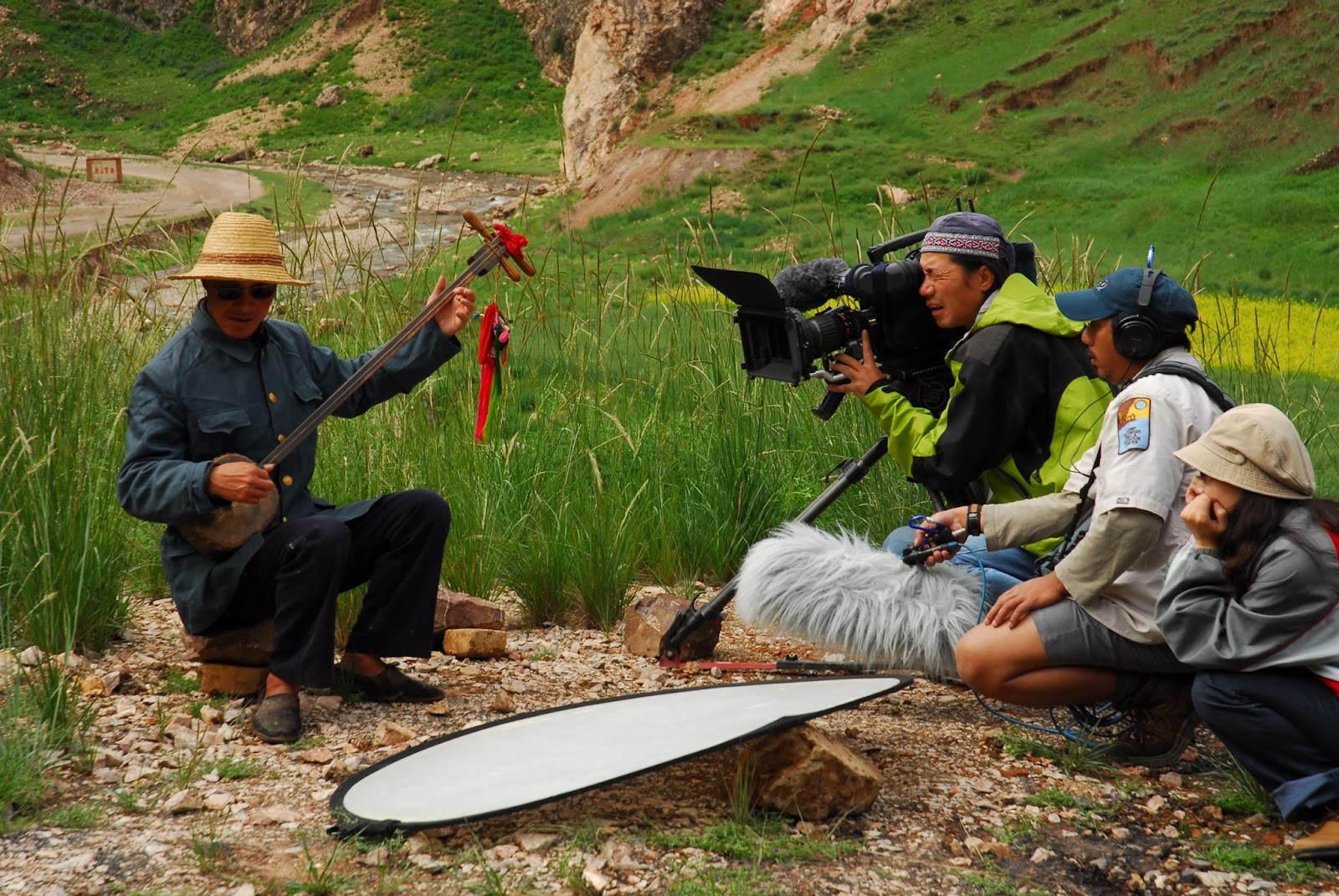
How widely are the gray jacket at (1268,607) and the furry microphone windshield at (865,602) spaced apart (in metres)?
0.73

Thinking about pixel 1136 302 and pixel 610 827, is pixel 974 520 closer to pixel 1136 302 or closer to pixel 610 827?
pixel 1136 302

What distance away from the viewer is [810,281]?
384 cm

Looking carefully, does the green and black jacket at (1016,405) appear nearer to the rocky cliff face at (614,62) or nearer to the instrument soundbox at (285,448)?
the instrument soundbox at (285,448)

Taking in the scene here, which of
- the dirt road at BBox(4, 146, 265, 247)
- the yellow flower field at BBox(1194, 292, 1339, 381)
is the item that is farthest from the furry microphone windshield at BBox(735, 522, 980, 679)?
the dirt road at BBox(4, 146, 265, 247)

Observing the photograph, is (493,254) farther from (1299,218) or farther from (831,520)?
(1299,218)

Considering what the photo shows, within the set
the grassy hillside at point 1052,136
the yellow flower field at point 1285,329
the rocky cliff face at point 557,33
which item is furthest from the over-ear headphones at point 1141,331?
the rocky cliff face at point 557,33

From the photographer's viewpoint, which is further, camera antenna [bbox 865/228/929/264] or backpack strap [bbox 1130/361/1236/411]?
camera antenna [bbox 865/228/929/264]

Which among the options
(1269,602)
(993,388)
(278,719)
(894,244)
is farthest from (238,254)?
(1269,602)

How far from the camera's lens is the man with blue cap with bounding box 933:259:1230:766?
3000 millimetres

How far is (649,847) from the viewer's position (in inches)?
107

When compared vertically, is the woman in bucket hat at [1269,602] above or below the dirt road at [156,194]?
below

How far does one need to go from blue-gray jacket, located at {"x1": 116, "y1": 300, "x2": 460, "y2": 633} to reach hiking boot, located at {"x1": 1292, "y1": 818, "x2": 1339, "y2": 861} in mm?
2425

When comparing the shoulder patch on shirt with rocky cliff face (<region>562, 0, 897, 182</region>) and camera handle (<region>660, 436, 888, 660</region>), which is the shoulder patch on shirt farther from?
rocky cliff face (<region>562, 0, 897, 182</region>)

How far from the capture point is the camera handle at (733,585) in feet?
12.7
